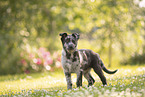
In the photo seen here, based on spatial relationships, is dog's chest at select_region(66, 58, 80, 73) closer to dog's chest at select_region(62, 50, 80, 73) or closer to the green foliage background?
dog's chest at select_region(62, 50, 80, 73)

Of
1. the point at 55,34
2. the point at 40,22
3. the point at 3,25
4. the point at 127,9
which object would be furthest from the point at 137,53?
the point at 3,25

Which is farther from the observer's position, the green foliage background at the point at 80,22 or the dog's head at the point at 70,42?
the green foliage background at the point at 80,22

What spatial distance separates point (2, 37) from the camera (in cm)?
1179

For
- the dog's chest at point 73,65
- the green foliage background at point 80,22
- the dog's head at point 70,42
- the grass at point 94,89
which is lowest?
the grass at point 94,89

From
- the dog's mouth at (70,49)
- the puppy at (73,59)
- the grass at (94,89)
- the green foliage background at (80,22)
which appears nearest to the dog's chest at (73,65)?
the puppy at (73,59)

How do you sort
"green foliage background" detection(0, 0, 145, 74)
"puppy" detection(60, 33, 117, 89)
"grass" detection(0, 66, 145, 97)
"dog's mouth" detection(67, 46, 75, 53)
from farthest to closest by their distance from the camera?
"green foliage background" detection(0, 0, 145, 74)
"puppy" detection(60, 33, 117, 89)
"dog's mouth" detection(67, 46, 75, 53)
"grass" detection(0, 66, 145, 97)

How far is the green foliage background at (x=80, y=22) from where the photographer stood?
1271 centimetres

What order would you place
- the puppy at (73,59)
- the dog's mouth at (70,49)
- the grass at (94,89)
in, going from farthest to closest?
the puppy at (73,59) → the dog's mouth at (70,49) → the grass at (94,89)

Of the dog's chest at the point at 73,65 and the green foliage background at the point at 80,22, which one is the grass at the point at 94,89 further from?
the green foliage background at the point at 80,22

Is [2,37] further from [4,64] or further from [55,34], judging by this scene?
[55,34]

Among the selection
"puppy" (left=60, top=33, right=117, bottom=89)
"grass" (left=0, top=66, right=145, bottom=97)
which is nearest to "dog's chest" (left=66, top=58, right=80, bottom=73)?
"puppy" (left=60, top=33, right=117, bottom=89)

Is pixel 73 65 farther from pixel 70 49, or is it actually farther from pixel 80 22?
pixel 80 22

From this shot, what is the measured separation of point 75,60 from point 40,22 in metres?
10.1

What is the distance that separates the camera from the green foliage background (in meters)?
12.7
